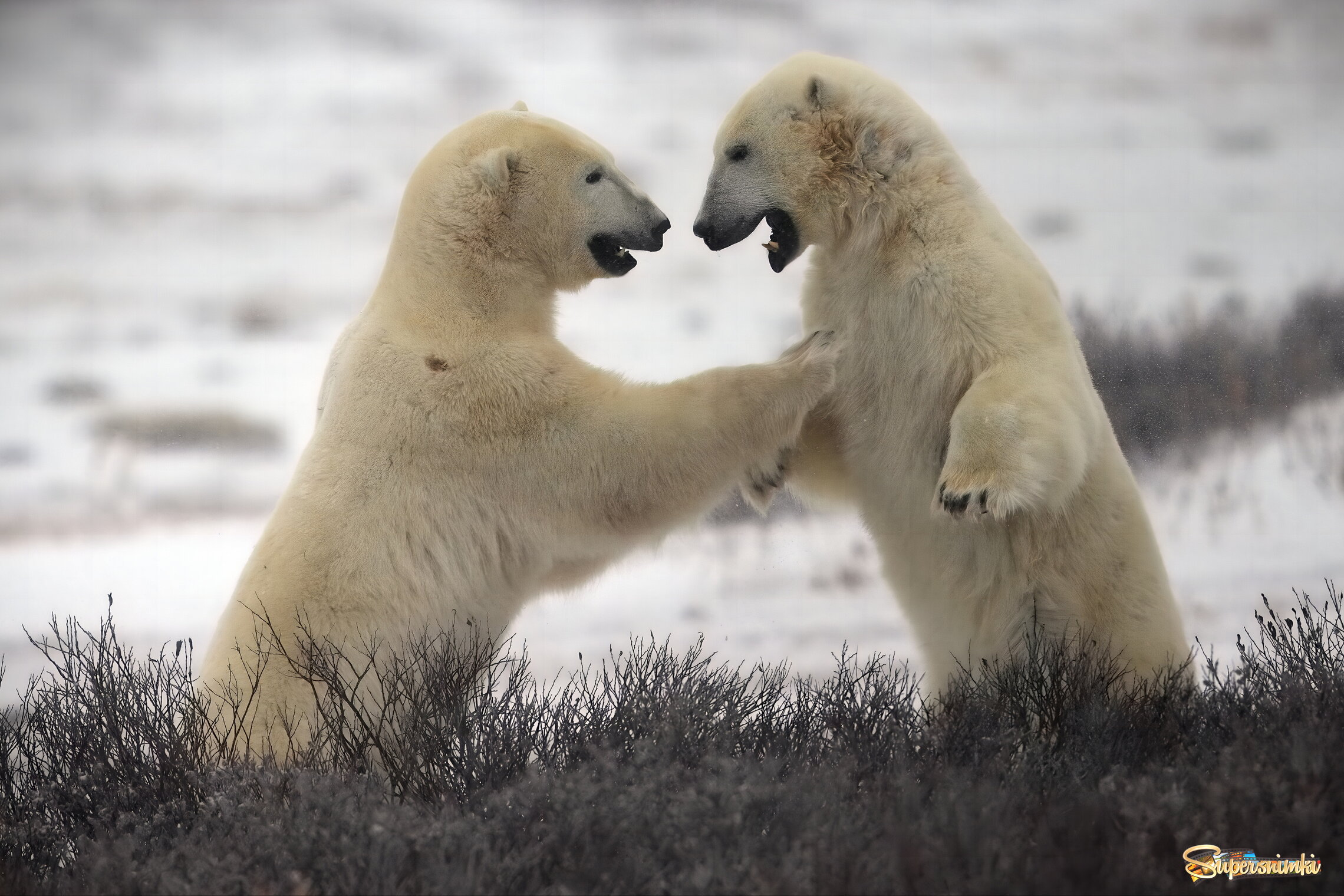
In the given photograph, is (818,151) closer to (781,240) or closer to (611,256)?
(781,240)

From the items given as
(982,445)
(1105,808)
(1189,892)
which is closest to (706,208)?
(982,445)

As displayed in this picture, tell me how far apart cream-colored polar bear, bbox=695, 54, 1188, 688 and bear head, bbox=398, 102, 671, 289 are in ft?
0.76

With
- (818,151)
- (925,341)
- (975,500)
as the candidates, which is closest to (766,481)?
(925,341)

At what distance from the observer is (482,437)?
2562mm

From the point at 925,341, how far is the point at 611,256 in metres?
0.79

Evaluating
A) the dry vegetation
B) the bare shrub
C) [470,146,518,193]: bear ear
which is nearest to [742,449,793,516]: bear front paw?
the dry vegetation

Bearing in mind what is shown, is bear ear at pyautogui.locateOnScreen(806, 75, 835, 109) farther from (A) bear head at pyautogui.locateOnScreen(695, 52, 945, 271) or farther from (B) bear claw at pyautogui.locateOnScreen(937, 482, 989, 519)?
(B) bear claw at pyautogui.locateOnScreen(937, 482, 989, 519)

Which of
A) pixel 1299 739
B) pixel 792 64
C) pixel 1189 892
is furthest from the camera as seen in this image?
pixel 792 64

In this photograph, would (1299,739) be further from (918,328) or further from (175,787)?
(175,787)

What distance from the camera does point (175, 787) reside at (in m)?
2.34

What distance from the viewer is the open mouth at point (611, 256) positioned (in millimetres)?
2805

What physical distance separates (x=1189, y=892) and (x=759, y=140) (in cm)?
171

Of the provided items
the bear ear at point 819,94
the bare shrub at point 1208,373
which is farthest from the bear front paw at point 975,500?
the bare shrub at point 1208,373

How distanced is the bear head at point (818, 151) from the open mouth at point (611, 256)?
0.89ft
